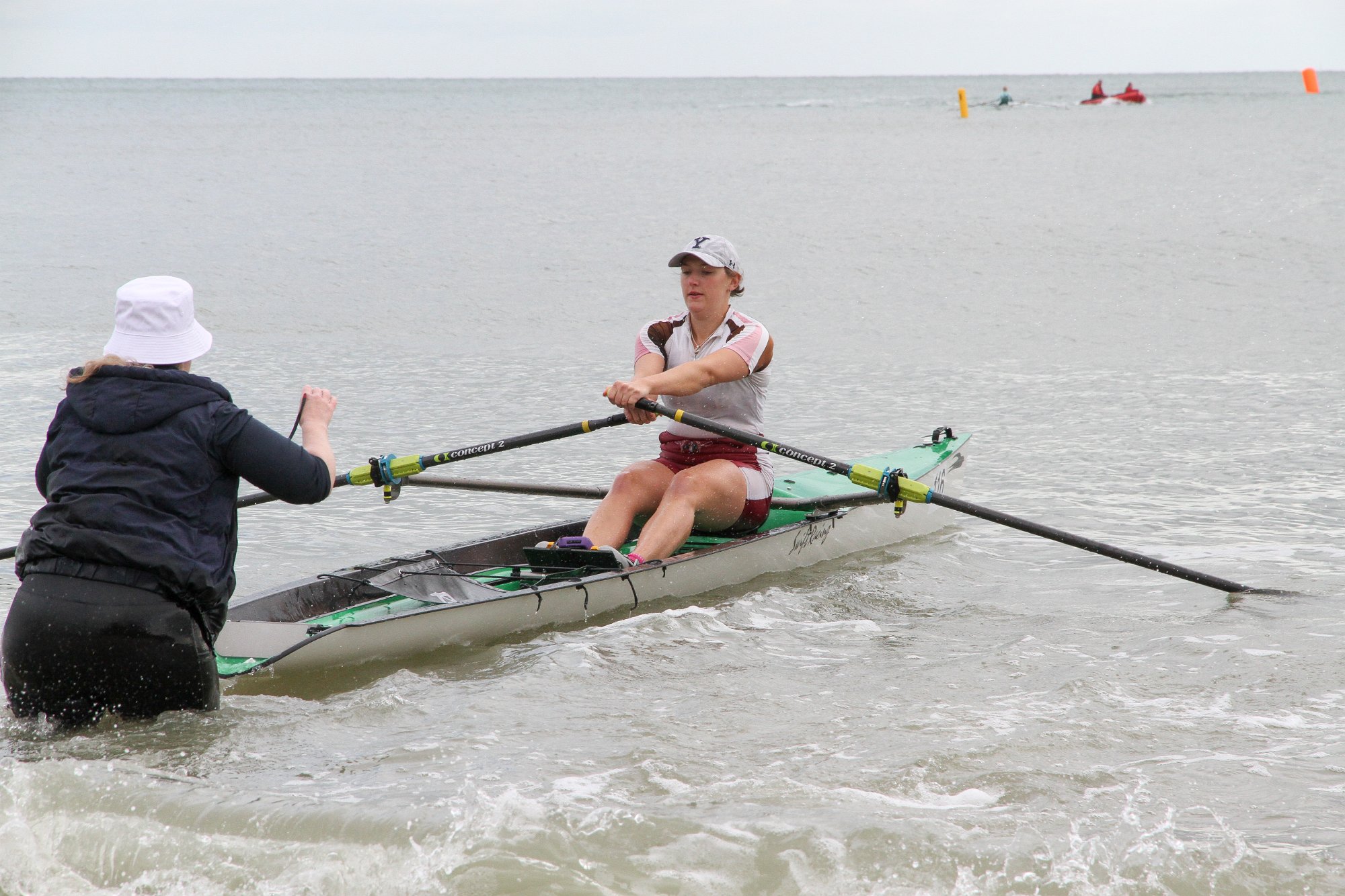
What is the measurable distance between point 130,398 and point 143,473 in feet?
0.69

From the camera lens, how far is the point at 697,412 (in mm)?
6410

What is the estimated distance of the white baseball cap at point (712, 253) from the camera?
605 cm

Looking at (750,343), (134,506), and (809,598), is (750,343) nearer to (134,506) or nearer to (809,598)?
(809,598)

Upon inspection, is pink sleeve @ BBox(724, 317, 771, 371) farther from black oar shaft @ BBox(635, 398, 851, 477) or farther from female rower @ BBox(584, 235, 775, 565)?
black oar shaft @ BBox(635, 398, 851, 477)

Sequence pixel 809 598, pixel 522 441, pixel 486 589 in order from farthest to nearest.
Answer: pixel 809 598, pixel 522 441, pixel 486 589

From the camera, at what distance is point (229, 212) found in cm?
2780

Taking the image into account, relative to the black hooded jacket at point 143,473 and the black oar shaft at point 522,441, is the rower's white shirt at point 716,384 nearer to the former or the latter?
the black oar shaft at point 522,441

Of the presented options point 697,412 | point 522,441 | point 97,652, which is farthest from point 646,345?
point 97,652

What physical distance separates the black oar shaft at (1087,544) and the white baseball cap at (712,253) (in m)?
1.53

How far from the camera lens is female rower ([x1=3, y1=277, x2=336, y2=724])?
3404 millimetres

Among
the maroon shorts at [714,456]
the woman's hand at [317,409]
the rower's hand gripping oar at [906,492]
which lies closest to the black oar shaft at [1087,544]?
the rower's hand gripping oar at [906,492]

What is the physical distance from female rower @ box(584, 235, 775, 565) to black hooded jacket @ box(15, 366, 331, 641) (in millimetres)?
2555

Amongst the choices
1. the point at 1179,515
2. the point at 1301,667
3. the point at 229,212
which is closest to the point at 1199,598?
the point at 1301,667

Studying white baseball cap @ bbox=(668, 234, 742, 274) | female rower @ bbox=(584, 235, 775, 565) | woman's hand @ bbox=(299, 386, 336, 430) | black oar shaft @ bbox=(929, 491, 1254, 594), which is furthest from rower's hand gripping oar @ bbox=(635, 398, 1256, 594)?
woman's hand @ bbox=(299, 386, 336, 430)
